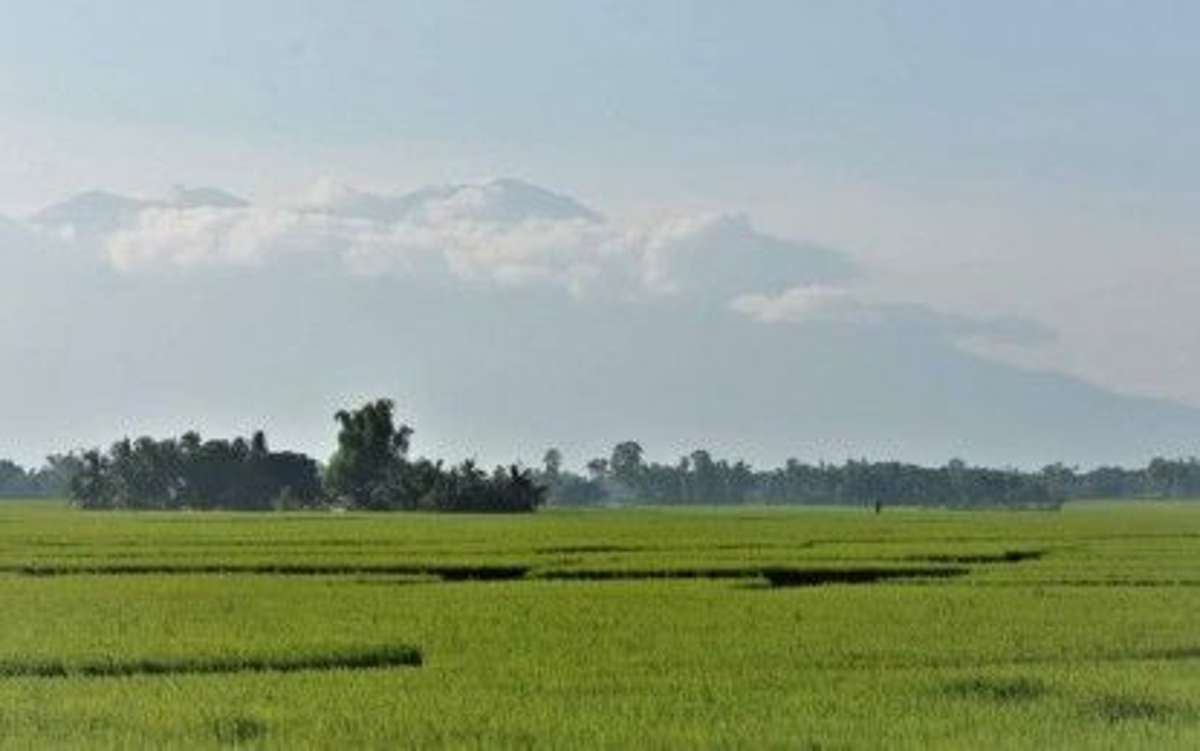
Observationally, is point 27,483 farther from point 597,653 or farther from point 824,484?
point 597,653

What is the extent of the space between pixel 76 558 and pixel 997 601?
1873cm

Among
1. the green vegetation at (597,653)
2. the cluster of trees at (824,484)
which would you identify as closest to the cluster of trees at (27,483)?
the cluster of trees at (824,484)

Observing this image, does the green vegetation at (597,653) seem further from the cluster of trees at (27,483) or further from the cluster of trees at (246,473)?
the cluster of trees at (27,483)

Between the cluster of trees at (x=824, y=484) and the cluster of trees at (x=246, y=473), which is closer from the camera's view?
the cluster of trees at (x=246, y=473)

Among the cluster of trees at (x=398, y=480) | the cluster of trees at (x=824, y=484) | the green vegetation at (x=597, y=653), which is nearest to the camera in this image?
the green vegetation at (x=597, y=653)

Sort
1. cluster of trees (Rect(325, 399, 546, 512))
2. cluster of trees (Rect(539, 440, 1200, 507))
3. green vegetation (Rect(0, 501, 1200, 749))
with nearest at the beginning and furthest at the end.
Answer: green vegetation (Rect(0, 501, 1200, 749)) < cluster of trees (Rect(325, 399, 546, 512)) < cluster of trees (Rect(539, 440, 1200, 507))

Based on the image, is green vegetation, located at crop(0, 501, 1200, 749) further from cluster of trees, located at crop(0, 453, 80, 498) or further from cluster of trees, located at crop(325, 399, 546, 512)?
cluster of trees, located at crop(0, 453, 80, 498)

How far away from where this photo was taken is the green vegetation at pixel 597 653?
A: 13.3 m

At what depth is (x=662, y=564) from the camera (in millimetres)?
34656

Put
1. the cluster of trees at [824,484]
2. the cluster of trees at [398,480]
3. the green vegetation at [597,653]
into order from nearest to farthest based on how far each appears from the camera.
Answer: the green vegetation at [597,653] → the cluster of trees at [398,480] → the cluster of trees at [824,484]

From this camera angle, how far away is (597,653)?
59.0 ft

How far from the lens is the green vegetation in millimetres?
13328

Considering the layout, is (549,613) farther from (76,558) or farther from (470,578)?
(76,558)

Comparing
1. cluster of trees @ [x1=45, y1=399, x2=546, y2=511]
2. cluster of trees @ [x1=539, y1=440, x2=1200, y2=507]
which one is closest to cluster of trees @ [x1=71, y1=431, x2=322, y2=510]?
cluster of trees @ [x1=45, y1=399, x2=546, y2=511]
